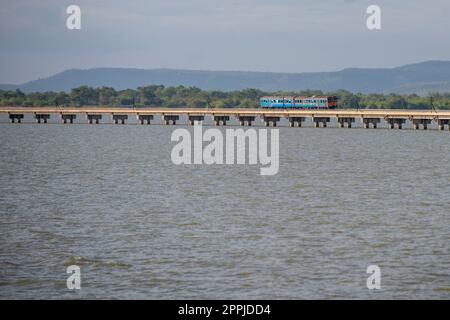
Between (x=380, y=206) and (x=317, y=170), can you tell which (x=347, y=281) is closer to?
(x=380, y=206)

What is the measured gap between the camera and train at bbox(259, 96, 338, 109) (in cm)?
14638

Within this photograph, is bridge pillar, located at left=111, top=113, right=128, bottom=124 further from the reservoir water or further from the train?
the reservoir water

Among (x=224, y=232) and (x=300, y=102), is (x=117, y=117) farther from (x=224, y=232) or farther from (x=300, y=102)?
(x=224, y=232)

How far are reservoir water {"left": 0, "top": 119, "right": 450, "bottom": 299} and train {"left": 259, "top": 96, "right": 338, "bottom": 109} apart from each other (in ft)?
271

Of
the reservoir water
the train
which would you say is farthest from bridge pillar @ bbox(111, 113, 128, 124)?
the reservoir water

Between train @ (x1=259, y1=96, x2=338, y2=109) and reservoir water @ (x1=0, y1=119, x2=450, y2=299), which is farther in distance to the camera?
train @ (x1=259, y1=96, x2=338, y2=109)

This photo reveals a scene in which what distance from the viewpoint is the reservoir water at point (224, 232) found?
25.6 m

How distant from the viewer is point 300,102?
14862 cm

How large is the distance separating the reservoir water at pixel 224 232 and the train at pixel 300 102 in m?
82.6

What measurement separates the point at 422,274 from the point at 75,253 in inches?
415

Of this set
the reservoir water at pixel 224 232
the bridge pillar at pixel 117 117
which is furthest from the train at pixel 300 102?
the reservoir water at pixel 224 232
